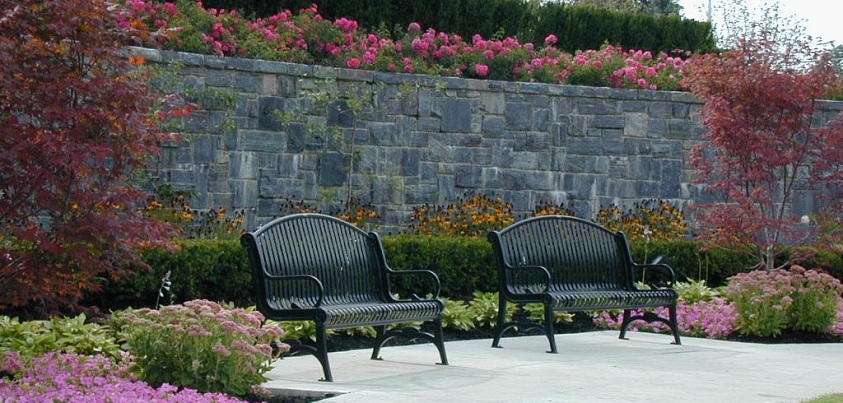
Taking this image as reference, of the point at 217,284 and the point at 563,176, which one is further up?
the point at 563,176

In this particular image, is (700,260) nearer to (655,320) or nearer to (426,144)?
(426,144)

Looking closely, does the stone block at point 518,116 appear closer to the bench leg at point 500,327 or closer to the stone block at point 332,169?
the stone block at point 332,169

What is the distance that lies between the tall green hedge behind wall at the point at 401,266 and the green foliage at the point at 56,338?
2.16ft

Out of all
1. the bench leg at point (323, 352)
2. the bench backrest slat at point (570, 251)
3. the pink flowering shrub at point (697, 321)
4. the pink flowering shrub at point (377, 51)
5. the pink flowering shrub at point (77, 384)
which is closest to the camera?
the pink flowering shrub at point (77, 384)

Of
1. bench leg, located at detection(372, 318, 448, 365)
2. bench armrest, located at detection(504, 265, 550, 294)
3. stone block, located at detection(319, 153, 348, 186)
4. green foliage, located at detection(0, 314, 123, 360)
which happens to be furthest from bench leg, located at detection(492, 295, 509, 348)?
stone block, located at detection(319, 153, 348, 186)

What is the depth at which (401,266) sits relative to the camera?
1177 cm

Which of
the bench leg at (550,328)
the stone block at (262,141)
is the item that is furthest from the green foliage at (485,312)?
the stone block at (262,141)

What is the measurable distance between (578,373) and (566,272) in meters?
2.17

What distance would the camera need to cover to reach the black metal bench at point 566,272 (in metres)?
9.48

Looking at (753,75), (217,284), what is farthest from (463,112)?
(217,284)

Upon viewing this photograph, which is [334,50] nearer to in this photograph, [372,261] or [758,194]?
[758,194]

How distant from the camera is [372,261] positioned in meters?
8.77

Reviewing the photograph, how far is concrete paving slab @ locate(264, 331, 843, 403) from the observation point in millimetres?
7133

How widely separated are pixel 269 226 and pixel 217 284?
9.39 ft
